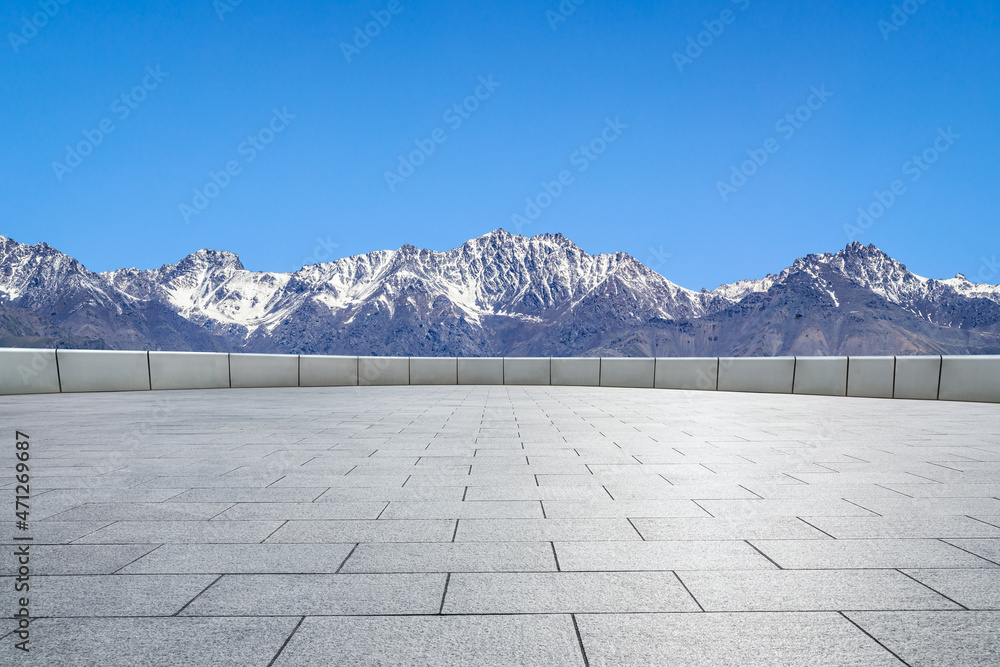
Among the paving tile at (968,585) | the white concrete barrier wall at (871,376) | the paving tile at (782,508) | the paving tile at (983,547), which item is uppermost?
the paving tile at (968,585)

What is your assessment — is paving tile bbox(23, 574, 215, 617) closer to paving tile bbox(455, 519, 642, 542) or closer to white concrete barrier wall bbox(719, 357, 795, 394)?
paving tile bbox(455, 519, 642, 542)

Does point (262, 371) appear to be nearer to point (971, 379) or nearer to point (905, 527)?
point (905, 527)

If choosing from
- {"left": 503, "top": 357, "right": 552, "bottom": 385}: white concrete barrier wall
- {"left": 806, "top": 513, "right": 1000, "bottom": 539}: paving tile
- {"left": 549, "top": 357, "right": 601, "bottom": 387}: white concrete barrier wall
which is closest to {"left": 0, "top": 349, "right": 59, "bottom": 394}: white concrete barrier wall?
{"left": 503, "top": 357, "right": 552, "bottom": 385}: white concrete barrier wall

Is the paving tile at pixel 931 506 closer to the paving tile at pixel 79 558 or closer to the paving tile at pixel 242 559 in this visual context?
the paving tile at pixel 242 559

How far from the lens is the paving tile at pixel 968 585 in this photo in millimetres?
3195

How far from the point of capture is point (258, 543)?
407cm

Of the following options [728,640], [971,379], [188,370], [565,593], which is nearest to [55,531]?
[565,593]

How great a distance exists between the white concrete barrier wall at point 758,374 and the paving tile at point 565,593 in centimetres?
1799

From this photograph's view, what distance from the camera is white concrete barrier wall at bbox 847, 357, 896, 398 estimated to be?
1758 cm

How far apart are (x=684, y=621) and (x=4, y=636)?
330cm

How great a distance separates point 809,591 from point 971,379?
17264mm

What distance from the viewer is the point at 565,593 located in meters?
3.26

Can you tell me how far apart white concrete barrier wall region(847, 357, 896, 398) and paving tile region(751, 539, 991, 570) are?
15.6 m

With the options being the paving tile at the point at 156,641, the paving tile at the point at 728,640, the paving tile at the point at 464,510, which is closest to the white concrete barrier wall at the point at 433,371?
the paving tile at the point at 464,510
